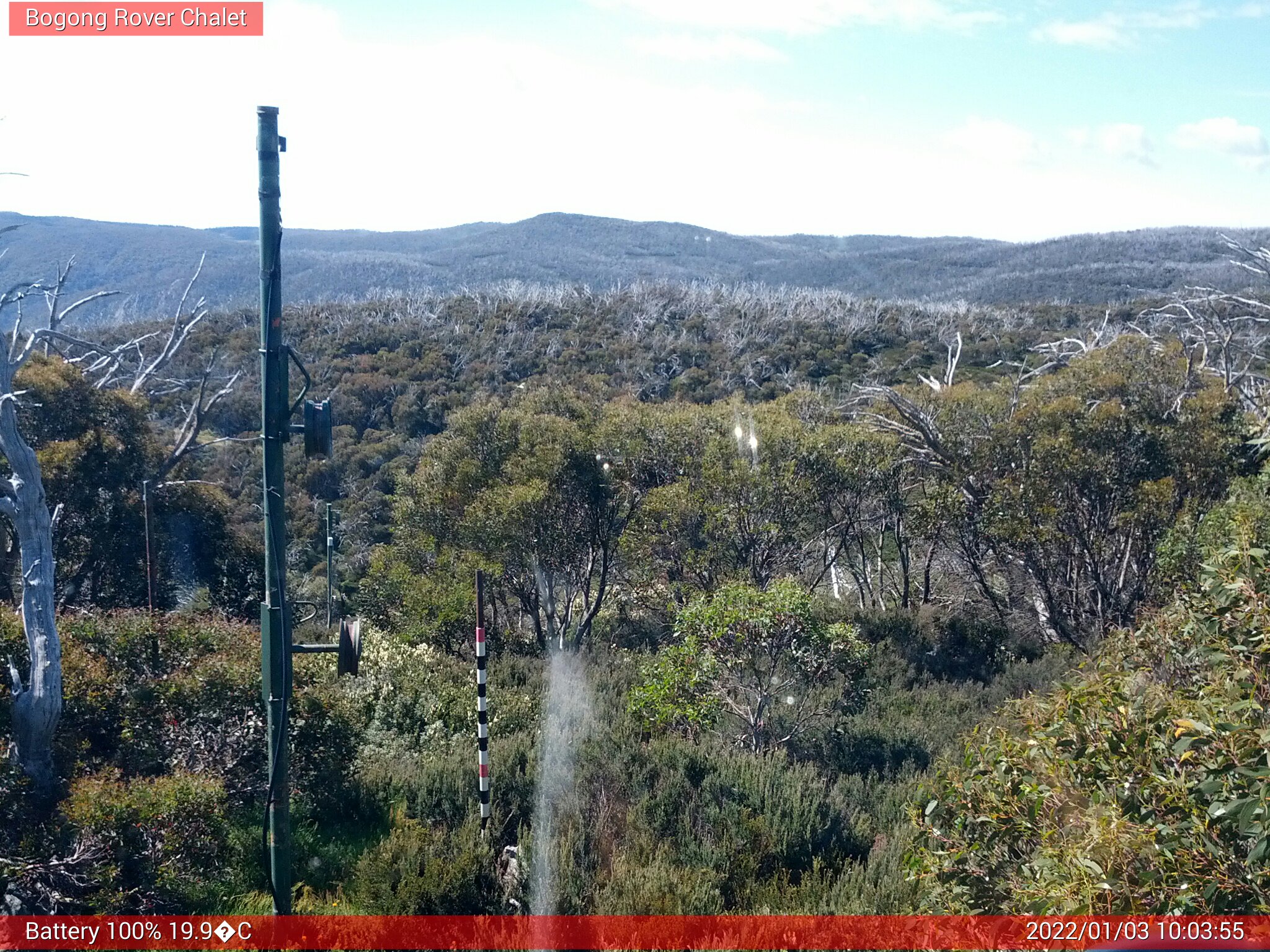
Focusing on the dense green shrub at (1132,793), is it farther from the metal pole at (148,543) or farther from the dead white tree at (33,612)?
the metal pole at (148,543)

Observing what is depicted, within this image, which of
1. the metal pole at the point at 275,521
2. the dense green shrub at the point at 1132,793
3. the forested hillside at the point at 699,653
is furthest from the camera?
the metal pole at the point at 275,521

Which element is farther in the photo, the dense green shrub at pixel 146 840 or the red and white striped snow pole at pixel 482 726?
the red and white striped snow pole at pixel 482 726

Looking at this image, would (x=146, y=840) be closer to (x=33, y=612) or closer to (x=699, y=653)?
(x=33, y=612)

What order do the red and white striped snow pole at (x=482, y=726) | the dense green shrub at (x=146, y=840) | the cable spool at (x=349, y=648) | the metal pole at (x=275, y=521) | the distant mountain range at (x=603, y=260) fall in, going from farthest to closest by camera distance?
the distant mountain range at (x=603, y=260), the red and white striped snow pole at (x=482, y=726), the dense green shrub at (x=146, y=840), the cable spool at (x=349, y=648), the metal pole at (x=275, y=521)

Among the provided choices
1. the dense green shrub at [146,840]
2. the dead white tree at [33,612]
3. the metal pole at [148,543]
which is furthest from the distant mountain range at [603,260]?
the dense green shrub at [146,840]

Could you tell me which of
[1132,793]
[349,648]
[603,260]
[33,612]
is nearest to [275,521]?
[349,648]

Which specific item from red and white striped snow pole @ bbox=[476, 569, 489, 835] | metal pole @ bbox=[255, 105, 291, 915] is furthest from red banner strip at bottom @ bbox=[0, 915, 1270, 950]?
red and white striped snow pole @ bbox=[476, 569, 489, 835]
